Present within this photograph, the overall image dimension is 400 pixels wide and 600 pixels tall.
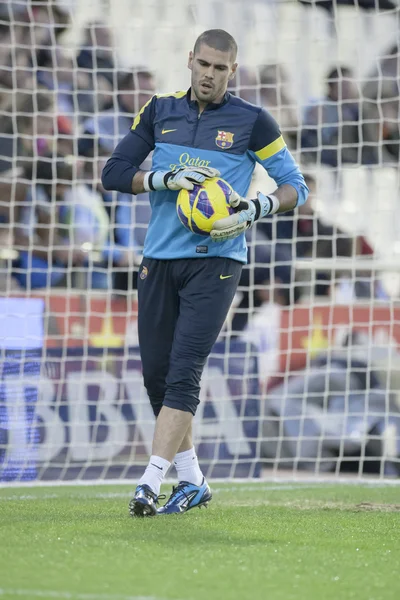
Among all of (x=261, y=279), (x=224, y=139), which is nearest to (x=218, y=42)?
(x=224, y=139)

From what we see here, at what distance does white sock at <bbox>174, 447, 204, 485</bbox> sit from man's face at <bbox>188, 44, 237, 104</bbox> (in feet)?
5.05

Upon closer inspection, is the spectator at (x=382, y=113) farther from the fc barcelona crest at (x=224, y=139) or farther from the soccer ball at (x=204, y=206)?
the soccer ball at (x=204, y=206)

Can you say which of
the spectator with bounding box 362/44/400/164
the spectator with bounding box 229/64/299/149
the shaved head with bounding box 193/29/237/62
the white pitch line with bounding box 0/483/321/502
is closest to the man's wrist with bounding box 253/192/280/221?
the shaved head with bounding box 193/29/237/62

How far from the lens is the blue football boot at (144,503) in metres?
4.14

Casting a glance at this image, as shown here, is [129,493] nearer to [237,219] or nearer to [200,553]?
[237,219]

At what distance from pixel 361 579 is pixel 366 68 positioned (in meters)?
8.52

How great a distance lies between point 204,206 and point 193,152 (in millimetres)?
391

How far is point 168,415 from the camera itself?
4.30 m

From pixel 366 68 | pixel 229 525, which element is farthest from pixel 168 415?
pixel 366 68

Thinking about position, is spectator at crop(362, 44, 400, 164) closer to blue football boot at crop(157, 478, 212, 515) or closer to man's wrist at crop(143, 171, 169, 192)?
man's wrist at crop(143, 171, 169, 192)

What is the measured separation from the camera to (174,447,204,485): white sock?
4.64 meters

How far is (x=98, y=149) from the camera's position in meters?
9.83

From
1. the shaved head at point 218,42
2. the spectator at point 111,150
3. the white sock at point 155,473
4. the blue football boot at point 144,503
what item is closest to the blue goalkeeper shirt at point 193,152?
the shaved head at point 218,42

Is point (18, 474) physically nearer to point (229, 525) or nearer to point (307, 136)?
point (229, 525)
